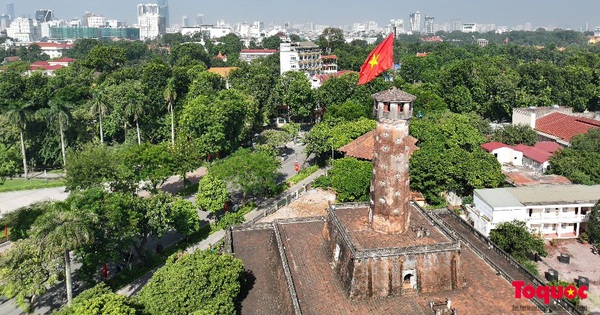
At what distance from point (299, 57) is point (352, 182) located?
65567mm

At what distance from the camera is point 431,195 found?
39156 millimetres

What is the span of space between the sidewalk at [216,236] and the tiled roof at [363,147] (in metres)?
5.30

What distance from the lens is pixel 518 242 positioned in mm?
29344

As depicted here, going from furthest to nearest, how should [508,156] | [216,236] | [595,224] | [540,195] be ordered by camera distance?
[508,156] → [216,236] → [540,195] → [595,224]

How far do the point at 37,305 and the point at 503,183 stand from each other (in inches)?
1447

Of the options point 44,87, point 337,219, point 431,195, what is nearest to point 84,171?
point 337,219

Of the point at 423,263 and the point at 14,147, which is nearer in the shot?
the point at 423,263

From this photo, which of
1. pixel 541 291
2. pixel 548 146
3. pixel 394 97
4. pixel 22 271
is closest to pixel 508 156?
pixel 548 146

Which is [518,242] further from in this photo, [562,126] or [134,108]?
[134,108]

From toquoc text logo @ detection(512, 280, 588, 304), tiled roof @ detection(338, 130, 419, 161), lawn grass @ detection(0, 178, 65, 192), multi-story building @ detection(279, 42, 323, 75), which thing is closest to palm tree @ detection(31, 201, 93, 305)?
toquoc text logo @ detection(512, 280, 588, 304)

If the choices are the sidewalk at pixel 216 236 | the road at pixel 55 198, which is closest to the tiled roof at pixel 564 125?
the sidewalk at pixel 216 236

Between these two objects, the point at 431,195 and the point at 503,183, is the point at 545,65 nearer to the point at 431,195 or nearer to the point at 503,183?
the point at 503,183

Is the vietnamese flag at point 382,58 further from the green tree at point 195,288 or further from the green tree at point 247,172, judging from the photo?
the green tree at point 247,172

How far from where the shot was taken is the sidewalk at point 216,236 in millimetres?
28028
